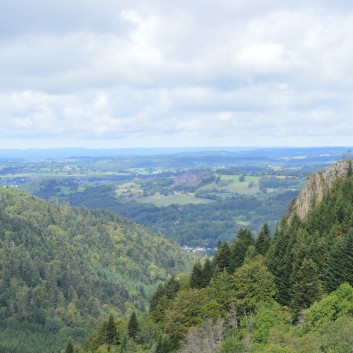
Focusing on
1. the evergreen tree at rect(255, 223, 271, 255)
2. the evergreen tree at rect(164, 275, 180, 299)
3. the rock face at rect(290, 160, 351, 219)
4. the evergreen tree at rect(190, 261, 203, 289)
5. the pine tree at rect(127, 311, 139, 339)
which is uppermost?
the rock face at rect(290, 160, 351, 219)

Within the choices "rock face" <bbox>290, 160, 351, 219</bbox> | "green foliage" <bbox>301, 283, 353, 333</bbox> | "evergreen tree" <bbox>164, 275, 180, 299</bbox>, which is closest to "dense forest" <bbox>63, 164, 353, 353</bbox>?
"green foliage" <bbox>301, 283, 353, 333</bbox>

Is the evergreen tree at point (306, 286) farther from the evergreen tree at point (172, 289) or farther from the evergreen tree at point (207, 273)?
the evergreen tree at point (172, 289)

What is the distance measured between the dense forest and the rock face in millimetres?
8583

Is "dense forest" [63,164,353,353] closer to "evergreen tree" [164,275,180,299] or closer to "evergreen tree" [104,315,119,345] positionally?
"evergreen tree" [104,315,119,345]

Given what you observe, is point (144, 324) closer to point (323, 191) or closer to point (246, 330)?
point (246, 330)

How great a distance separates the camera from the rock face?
342ft

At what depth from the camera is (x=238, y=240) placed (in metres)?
96.8

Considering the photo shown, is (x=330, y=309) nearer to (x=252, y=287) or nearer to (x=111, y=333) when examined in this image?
(x=252, y=287)

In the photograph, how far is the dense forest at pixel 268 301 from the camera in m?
62.7

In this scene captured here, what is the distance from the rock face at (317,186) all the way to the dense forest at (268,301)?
28.2 ft

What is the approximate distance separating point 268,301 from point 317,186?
3849cm

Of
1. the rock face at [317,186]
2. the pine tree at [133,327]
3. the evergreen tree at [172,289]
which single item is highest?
the rock face at [317,186]

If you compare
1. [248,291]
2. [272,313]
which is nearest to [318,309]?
[272,313]

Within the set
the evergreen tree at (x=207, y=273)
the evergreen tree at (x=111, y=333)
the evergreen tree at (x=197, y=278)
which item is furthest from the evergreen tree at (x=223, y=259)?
the evergreen tree at (x=111, y=333)
